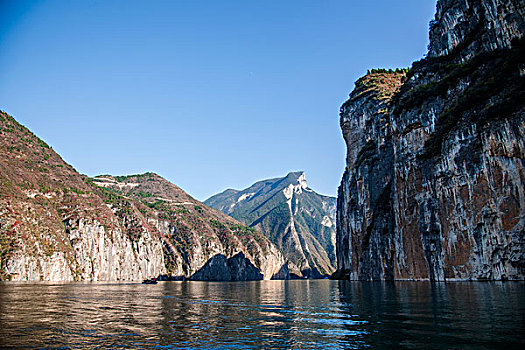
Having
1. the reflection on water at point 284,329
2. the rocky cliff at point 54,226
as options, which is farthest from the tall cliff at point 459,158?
the rocky cliff at point 54,226

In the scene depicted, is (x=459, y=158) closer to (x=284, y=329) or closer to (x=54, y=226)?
(x=284, y=329)

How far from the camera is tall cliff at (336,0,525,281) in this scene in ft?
166

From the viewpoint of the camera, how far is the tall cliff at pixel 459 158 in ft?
166

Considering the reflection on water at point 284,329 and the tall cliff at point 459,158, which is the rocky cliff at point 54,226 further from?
the tall cliff at point 459,158

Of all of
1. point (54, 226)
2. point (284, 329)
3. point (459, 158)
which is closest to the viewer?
point (284, 329)

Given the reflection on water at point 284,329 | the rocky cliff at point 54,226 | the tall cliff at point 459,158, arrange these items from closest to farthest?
the reflection on water at point 284,329 → the tall cliff at point 459,158 → the rocky cliff at point 54,226

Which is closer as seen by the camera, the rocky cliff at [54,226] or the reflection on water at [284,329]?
the reflection on water at [284,329]

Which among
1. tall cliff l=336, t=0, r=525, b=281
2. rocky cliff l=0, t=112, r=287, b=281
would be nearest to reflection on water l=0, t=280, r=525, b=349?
tall cliff l=336, t=0, r=525, b=281

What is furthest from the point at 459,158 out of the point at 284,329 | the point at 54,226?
the point at 54,226

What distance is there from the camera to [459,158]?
5881 centimetres

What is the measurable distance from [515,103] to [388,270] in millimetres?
48734

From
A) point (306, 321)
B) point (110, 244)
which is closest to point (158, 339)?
point (306, 321)

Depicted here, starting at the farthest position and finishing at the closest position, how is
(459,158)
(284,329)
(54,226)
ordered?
(54,226) < (459,158) < (284,329)

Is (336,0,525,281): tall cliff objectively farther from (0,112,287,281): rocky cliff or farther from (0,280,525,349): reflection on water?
(0,112,287,281): rocky cliff
